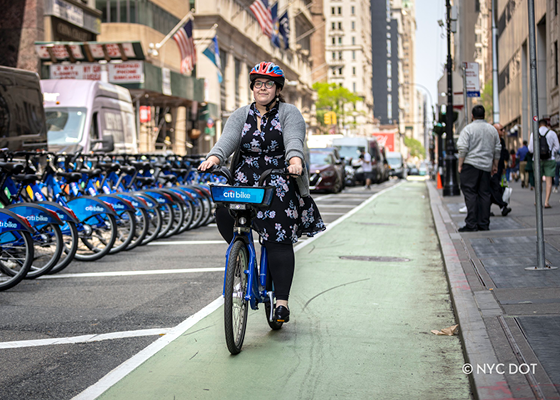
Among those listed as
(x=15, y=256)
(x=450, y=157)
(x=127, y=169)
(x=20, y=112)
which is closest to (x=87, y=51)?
(x=450, y=157)

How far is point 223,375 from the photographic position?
4.89m

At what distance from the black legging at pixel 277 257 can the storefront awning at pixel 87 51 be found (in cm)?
2662

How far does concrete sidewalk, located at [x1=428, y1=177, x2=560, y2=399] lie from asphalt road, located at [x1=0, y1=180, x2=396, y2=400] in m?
2.33

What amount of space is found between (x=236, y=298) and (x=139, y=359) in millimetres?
788

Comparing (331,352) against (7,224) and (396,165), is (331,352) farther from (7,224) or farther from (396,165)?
(396,165)

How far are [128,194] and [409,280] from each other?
177 inches

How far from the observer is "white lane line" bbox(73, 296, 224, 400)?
4602 mm

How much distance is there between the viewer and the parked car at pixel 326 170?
28953mm

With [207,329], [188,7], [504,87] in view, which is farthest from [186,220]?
[504,87]

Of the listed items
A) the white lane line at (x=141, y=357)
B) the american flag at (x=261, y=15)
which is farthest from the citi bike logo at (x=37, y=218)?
the american flag at (x=261, y=15)

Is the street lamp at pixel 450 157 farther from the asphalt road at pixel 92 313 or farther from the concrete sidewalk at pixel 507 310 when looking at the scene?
the asphalt road at pixel 92 313

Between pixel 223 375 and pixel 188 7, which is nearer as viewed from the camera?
pixel 223 375

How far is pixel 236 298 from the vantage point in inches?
205

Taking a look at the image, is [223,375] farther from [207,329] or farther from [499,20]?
[499,20]
